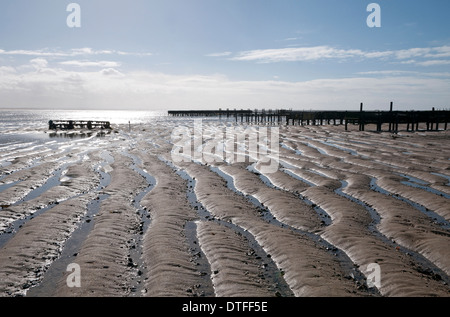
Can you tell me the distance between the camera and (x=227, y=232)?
28.0ft

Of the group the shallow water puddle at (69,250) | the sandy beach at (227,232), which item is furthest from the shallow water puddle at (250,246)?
the shallow water puddle at (69,250)

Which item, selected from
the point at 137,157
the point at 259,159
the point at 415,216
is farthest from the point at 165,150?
the point at 415,216

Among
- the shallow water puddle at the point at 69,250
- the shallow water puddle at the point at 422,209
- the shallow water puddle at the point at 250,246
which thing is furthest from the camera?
the shallow water puddle at the point at 422,209

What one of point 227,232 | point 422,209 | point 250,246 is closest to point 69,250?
point 227,232

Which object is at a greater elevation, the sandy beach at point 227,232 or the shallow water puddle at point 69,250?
the sandy beach at point 227,232

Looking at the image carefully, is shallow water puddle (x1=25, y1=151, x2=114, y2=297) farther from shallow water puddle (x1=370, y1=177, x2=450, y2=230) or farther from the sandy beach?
shallow water puddle (x1=370, y1=177, x2=450, y2=230)

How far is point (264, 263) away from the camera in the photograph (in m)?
6.98

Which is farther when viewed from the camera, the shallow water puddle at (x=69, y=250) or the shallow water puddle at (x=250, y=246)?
the shallow water puddle at (x=250, y=246)

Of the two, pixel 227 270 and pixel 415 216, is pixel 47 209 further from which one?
pixel 415 216

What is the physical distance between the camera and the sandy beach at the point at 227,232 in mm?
6145

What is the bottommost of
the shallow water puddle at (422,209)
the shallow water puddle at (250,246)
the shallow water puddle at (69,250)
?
the shallow water puddle at (69,250)

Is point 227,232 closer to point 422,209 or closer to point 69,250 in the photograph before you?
point 69,250

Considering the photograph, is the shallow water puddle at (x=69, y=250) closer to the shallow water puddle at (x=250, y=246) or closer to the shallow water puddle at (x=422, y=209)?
the shallow water puddle at (x=250, y=246)

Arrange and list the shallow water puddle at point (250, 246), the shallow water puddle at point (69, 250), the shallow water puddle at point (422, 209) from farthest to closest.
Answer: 1. the shallow water puddle at point (422, 209)
2. the shallow water puddle at point (250, 246)
3. the shallow water puddle at point (69, 250)
